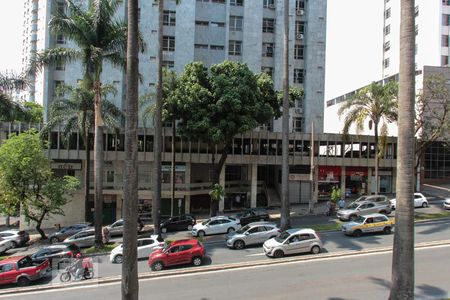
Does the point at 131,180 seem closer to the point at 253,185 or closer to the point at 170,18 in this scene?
the point at 253,185

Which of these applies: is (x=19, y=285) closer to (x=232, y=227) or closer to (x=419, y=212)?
(x=232, y=227)

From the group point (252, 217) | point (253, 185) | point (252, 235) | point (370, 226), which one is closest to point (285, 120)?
point (252, 235)

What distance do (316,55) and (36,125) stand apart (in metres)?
34.9

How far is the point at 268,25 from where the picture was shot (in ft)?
162

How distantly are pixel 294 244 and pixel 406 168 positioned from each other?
12398 mm

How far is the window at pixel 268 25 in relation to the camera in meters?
49.3

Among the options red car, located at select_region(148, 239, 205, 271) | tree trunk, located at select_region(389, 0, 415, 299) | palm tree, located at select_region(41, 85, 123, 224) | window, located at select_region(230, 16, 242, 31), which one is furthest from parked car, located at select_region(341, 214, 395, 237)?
window, located at select_region(230, 16, 242, 31)

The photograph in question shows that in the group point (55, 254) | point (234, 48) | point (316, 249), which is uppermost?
point (234, 48)

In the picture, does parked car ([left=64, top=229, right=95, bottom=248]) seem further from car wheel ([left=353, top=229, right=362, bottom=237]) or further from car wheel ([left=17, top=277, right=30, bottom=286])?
car wheel ([left=353, top=229, right=362, bottom=237])

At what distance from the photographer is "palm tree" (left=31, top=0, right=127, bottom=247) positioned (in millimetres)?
24500

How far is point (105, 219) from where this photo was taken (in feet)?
134

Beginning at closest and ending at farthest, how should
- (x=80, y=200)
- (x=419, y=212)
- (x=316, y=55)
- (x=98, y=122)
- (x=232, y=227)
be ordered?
(x=98, y=122), (x=232, y=227), (x=419, y=212), (x=80, y=200), (x=316, y=55)

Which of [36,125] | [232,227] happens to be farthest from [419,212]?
[36,125]

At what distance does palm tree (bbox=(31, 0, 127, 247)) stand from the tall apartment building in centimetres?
2041
